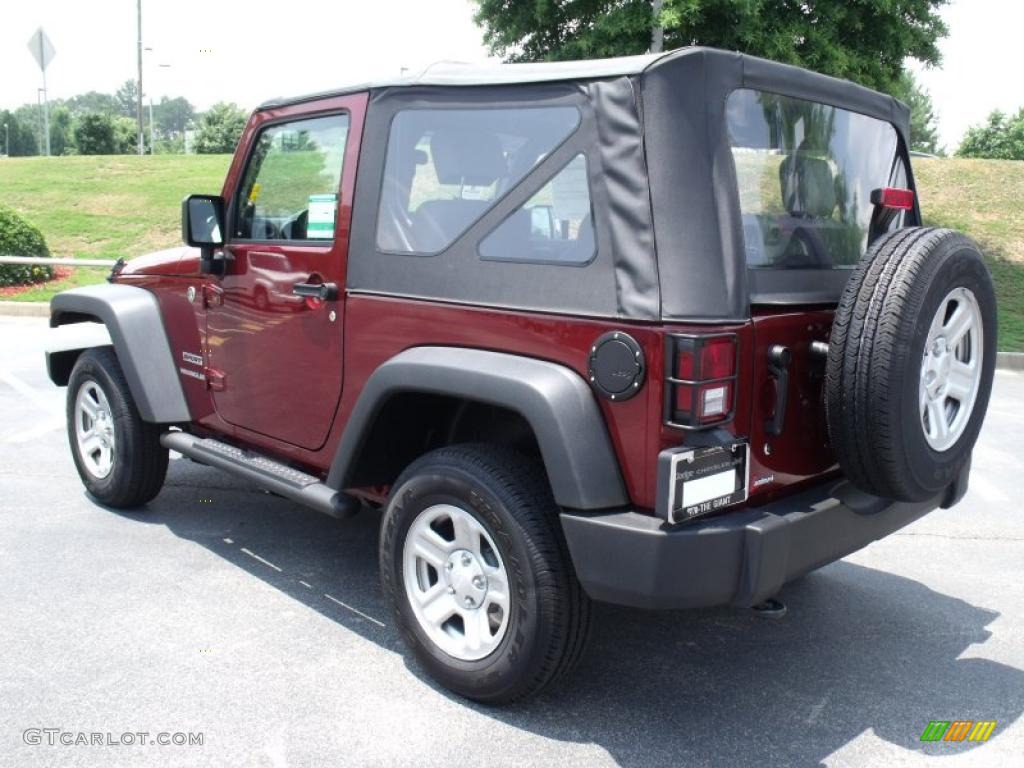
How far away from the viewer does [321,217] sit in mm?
3711

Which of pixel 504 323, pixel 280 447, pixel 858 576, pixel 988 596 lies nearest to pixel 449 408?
pixel 504 323

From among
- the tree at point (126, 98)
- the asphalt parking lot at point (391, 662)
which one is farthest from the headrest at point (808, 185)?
the tree at point (126, 98)

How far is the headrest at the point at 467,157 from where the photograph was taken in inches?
123

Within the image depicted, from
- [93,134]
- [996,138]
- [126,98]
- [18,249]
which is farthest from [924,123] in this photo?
[126,98]

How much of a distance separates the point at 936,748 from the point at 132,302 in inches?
150

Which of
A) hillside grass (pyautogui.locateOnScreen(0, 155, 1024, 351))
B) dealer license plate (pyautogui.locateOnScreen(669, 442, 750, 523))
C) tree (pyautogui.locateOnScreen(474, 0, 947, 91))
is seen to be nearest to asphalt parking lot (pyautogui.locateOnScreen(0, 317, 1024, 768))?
dealer license plate (pyautogui.locateOnScreen(669, 442, 750, 523))

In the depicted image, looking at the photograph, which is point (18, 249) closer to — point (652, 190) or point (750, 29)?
point (750, 29)

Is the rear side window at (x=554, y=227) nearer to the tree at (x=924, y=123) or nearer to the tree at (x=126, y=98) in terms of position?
the tree at (x=924, y=123)

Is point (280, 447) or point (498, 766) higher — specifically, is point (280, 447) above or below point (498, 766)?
above

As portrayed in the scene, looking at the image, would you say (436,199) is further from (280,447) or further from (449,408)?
(280,447)

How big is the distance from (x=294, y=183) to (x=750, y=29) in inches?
347

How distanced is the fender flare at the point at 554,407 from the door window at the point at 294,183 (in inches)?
36.9

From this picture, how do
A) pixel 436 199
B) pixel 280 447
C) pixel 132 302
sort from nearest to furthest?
pixel 436 199 → pixel 280 447 → pixel 132 302

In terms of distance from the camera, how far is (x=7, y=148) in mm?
88750
